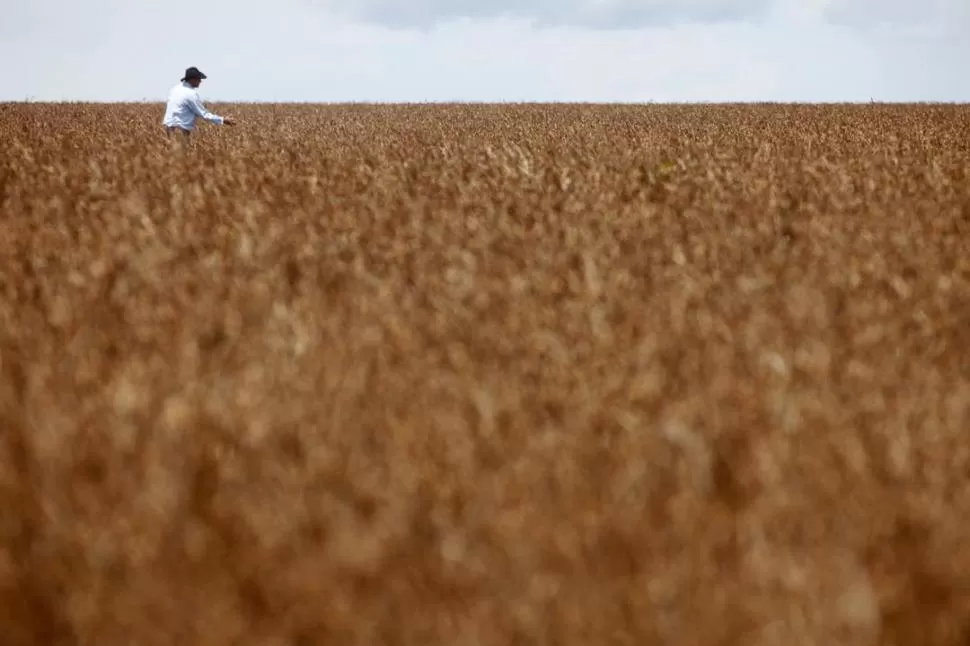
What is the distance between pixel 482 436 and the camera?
2.28 metres

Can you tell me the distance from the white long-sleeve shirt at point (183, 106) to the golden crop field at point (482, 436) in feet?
23.2

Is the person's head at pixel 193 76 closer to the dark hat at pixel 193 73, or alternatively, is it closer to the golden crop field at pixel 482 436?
the dark hat at pixel 193 73

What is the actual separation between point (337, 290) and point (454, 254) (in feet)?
1.41

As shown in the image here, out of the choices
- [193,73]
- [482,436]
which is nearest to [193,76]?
[193,73]

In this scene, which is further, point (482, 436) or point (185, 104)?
point (185, 104)

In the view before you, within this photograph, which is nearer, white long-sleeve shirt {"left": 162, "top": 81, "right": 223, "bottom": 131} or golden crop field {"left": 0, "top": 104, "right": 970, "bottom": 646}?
golden crop field {"left": 0, "top": 104, "right": 970, "bottom": 646}

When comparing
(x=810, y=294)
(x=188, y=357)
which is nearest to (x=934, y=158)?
(x=810, y=294)

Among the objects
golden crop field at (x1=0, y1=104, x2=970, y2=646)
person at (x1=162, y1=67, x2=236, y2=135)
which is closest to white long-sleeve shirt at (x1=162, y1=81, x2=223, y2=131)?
person at (x1=162, y1=67, x2=236, y2=135)

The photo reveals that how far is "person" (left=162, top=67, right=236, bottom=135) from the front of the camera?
11.3m

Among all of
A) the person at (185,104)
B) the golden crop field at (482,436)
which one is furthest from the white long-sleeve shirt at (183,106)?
the golden crop field at (482,436)

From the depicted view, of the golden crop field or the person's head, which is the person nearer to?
the person's head

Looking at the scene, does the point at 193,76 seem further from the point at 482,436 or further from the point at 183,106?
the point at 482,436

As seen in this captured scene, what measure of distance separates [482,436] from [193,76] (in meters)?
9.71

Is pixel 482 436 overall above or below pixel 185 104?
below
